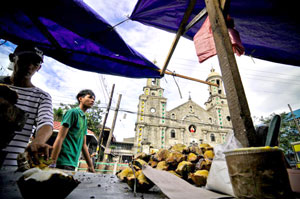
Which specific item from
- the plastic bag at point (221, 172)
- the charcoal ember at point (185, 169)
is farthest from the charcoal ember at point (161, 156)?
the plastic bag at point (221, 172)

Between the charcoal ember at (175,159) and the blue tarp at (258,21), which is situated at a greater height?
the blue tarp at (258,21)

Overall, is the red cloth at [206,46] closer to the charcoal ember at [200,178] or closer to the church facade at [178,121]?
the charcoal ember at [200,178]

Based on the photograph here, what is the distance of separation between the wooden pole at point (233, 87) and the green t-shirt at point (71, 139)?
2172mm

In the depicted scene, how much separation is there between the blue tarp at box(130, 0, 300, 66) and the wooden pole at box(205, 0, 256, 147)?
1.68m

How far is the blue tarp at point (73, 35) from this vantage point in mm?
2115

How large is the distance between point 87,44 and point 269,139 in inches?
129

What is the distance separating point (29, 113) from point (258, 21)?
4.18 metres

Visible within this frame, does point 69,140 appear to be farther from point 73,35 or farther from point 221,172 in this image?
point 221,172

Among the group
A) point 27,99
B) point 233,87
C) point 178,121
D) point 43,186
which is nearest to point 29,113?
point 27,99

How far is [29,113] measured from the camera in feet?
4.99

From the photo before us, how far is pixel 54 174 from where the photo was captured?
699 mm

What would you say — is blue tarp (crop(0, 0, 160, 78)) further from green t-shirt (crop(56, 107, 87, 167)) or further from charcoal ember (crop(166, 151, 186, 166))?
charcoal ember (crop(166, 151, 186, 166))

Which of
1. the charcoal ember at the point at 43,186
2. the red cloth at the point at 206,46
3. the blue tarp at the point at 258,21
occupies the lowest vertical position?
the charcoal ember at the point at 43,186

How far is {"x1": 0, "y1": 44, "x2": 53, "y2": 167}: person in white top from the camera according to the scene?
56.1 inches
